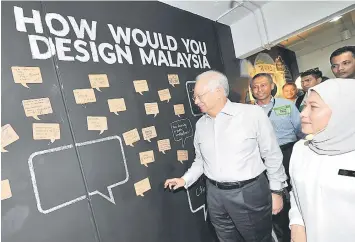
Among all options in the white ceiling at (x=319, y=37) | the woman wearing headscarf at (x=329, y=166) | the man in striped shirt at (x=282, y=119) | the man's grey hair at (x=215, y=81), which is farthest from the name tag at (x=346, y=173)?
the white ceiling at (x=319, y=37)

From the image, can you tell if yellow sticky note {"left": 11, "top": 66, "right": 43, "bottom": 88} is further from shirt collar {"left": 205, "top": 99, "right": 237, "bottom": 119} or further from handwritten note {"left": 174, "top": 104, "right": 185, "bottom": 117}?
shirt collar {"left": 205, "top": 99, "right": 237, "bottom": 119}

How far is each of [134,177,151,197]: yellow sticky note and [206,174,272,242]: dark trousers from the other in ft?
1.50

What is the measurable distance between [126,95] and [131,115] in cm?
14

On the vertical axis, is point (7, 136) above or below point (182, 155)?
above

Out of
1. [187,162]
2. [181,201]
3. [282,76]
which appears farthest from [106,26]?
[282,76]

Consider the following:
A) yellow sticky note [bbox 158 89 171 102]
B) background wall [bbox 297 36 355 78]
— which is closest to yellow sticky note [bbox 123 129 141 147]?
yellow sticky note [bbox 158 89 171 102]

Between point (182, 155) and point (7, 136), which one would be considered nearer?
point (7, 136)

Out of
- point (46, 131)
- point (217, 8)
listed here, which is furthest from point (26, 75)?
point (217, 8)

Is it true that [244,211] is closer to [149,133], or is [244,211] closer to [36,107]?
[149,133]

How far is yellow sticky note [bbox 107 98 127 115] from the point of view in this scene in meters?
1.58

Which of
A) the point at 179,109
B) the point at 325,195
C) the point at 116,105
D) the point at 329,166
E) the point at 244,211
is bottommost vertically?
the point at 244,211

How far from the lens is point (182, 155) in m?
2.00

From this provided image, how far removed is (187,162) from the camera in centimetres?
205

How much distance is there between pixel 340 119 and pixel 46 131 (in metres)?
1.35
